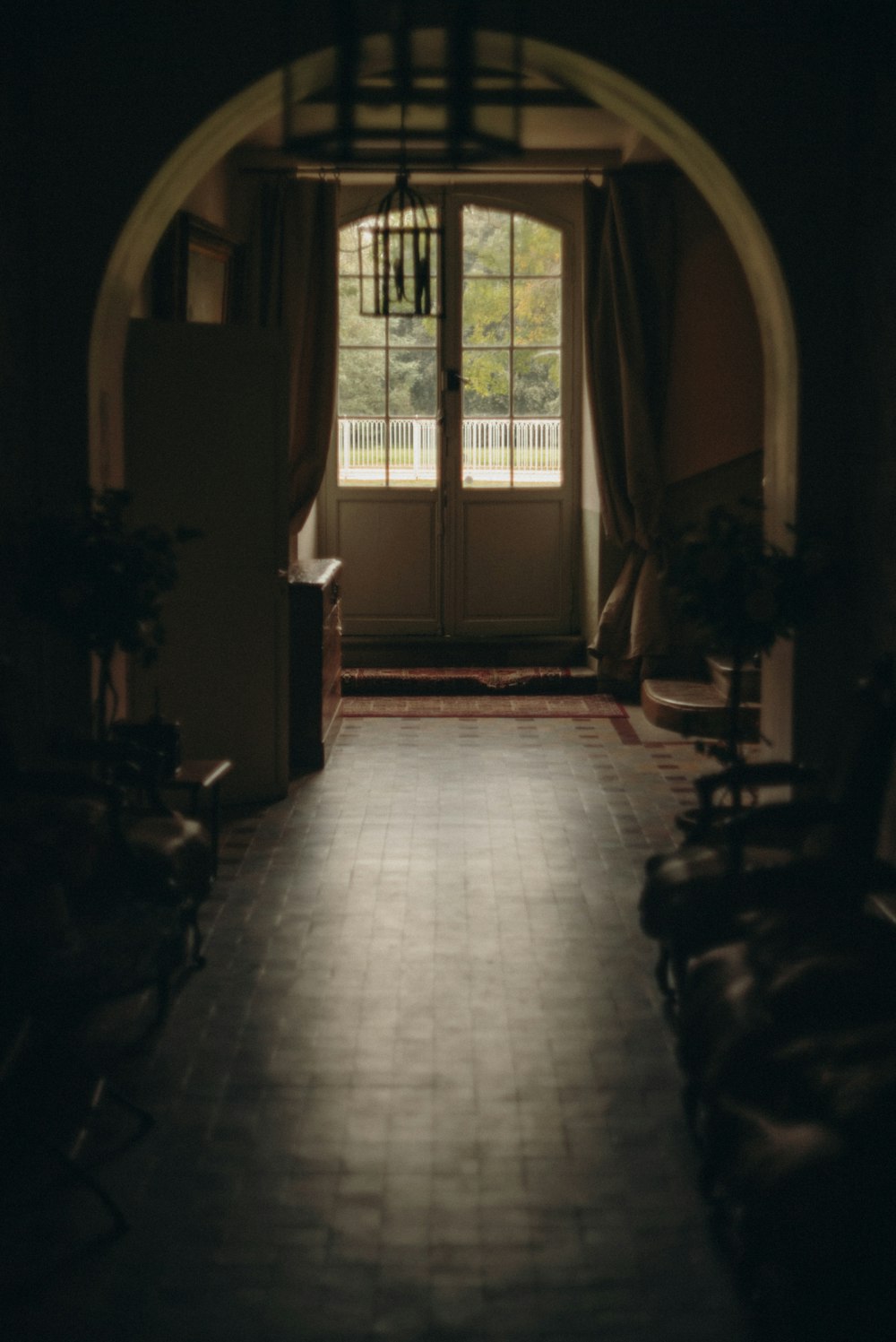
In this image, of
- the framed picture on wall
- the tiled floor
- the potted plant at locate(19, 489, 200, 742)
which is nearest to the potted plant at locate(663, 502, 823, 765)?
the tiled floor

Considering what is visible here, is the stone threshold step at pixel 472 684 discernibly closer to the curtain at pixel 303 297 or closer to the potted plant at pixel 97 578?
the curtain at pixel 303 297

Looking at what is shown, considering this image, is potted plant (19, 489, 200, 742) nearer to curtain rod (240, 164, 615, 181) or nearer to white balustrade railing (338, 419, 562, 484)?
curtain rod (240, 164, 615, 181)

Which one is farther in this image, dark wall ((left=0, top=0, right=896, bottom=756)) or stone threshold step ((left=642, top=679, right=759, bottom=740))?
stone threshold step ((left=642, top=679, right=759, bottom=740))

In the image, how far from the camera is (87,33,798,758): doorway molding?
5.89m

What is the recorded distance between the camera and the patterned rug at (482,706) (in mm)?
9859

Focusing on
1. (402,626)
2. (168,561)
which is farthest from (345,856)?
(402,626)

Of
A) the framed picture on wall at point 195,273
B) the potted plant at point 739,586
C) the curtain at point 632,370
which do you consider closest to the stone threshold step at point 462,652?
the curtain at point 632,370

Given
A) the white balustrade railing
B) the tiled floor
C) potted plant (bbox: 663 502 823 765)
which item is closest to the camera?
the tiled floor

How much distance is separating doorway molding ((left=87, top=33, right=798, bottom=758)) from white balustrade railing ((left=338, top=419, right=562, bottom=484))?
452 centimetres

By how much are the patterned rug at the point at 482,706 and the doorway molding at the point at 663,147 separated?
11.4 ft

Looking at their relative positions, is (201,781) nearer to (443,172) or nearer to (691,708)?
(691,708)

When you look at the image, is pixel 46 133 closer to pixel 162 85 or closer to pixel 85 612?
pixel 162 85

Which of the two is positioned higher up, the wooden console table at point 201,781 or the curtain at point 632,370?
the curtain at point 632,370

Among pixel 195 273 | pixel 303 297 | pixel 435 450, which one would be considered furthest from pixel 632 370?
pixel 195 273
